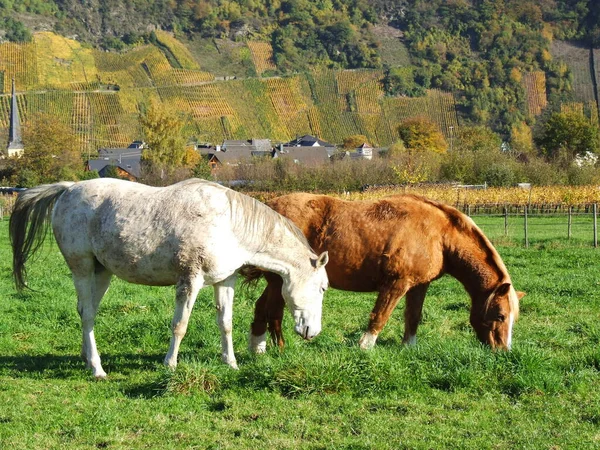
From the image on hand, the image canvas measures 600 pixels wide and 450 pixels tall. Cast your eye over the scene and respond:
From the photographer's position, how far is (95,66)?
6683 inches

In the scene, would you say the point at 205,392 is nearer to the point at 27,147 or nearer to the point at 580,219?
the point at 580,219

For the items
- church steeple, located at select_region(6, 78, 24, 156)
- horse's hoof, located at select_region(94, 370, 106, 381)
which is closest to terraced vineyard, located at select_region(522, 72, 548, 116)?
church steeple, located at select_region(6, 78, 24, 156)

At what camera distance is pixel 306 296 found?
325 inches

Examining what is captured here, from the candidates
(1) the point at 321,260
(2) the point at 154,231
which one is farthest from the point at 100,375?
(1) the point at 321,260

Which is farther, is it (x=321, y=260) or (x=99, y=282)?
(x=99, y=282)

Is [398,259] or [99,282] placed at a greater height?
[398,259]

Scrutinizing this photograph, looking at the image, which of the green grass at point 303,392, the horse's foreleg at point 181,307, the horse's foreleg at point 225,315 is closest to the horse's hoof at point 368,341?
the green grass at point 303,392

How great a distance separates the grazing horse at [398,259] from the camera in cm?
846

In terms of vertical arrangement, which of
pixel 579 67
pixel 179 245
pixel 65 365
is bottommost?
pixel 65 365

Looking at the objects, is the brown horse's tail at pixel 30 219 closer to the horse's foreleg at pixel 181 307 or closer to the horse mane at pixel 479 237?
the horse's foreleg at pixel 181 307

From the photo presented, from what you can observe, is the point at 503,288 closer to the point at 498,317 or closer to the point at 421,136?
the point at 498,317

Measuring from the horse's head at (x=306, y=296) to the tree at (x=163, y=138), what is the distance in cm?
6706

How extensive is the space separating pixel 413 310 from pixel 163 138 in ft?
224

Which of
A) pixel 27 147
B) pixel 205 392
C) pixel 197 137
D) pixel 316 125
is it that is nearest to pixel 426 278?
pixel 205 392
